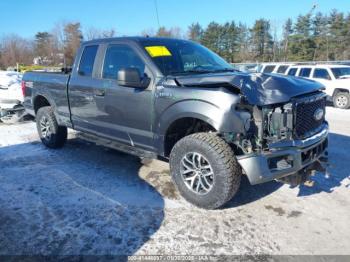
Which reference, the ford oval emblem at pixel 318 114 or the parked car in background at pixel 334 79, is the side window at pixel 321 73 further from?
the ford oval emblem at pixel 318 114

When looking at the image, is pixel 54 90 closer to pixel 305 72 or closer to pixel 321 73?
pixel 305 72

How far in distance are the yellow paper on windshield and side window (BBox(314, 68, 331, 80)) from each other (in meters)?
10.8

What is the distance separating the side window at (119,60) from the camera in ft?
14.9

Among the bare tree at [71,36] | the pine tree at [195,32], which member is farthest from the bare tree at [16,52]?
the pine tree at [195,32]

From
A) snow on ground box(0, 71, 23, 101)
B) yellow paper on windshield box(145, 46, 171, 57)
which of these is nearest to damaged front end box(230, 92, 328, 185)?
yellow paper on windshield box(145, 46, 171, 57)

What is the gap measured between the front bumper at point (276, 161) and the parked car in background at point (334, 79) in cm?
1043

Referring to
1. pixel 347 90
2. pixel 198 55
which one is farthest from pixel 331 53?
pixel 198 55

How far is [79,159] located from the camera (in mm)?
5863

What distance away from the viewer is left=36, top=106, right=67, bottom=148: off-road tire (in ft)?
20.6

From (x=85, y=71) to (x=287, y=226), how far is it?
3.70 meters

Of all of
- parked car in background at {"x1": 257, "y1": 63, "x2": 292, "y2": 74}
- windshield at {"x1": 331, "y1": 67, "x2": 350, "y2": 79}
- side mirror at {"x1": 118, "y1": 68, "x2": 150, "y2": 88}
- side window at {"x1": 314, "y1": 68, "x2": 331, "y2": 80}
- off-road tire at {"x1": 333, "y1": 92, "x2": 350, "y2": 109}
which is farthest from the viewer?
parked car in background at {"x1": 257, "y1": 63, "x2": 292, "y2": 74}

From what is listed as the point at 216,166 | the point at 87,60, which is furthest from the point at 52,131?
the point at 216,166

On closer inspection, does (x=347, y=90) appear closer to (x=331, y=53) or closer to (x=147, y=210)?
(x=147, y=210)

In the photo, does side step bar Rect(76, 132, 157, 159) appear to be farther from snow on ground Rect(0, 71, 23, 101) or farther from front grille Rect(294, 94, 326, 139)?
snow on ground Rect(0, 71, 23, 101)
